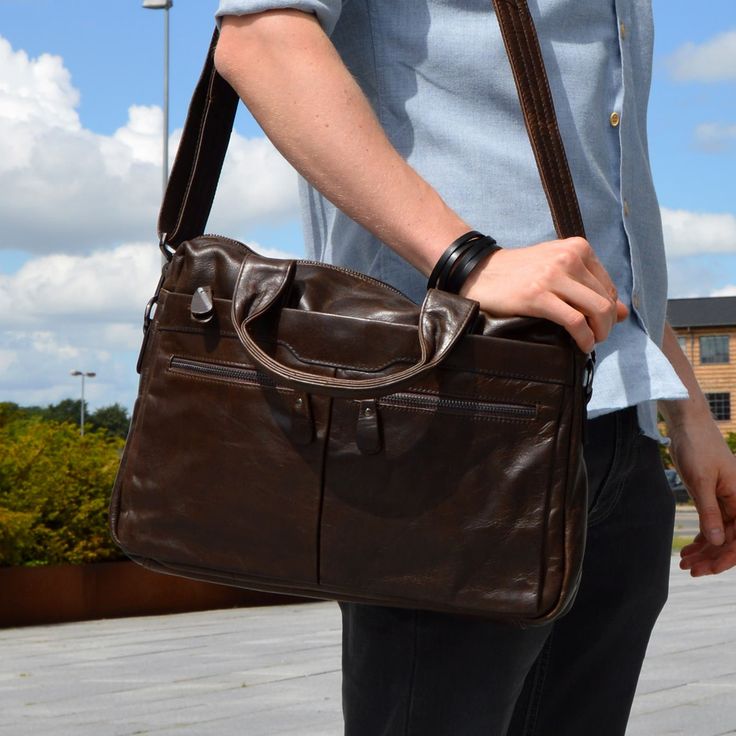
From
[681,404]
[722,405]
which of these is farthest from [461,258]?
[722,405]

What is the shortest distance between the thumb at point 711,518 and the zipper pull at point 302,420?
70cm

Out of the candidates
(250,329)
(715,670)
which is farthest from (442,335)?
(715,670)

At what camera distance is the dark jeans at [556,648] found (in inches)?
55.6

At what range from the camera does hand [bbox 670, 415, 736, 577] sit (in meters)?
1.80

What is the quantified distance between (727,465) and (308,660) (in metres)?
4.89

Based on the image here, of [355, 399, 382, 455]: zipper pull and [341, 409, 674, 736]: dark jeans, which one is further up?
[355, 399, 382, 455]: zipper pull

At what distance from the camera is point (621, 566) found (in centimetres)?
164

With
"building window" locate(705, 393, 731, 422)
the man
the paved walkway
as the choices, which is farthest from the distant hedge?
"building window" locate(705, 393, 731, 422)

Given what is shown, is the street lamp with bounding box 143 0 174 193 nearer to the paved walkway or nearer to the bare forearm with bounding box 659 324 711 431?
the paved walkway

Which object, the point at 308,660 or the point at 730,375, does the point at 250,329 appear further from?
the point at 730,375

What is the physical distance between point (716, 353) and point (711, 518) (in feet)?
231

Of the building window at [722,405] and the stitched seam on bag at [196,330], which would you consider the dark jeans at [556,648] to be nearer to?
the stitched seam on bag at [196,330]

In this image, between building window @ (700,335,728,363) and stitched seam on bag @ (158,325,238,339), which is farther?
building window @ (700,335,728,363)

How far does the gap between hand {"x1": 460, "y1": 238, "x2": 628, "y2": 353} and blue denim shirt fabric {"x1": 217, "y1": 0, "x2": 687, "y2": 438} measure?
0.17 metres
